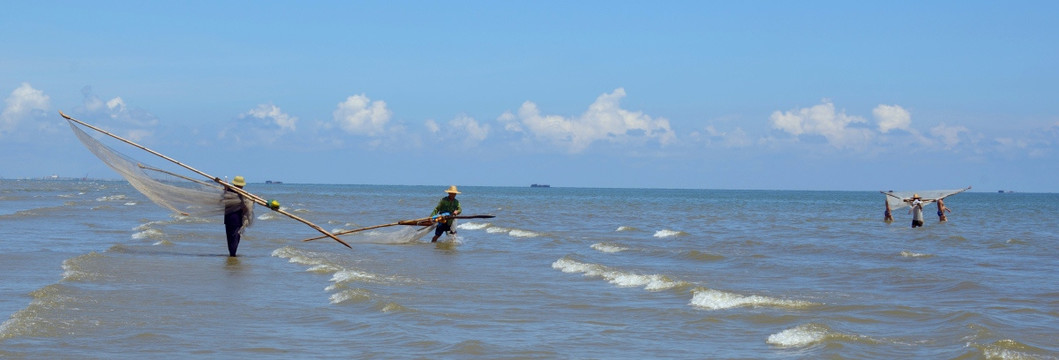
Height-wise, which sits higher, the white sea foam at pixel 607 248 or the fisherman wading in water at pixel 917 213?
the fisherman wading in water at pixel 917 213

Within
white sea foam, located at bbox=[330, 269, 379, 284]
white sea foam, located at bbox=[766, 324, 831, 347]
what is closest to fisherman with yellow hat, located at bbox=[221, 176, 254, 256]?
white sea foam, located at bbox=[330, 269, 379, 284]

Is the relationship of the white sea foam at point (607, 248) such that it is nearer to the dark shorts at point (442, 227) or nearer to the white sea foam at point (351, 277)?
the dark shorts at point (442, 227)

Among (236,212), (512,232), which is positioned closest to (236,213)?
(236,212)

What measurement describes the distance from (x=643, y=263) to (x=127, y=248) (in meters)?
8.79

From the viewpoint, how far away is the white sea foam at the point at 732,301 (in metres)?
11.4

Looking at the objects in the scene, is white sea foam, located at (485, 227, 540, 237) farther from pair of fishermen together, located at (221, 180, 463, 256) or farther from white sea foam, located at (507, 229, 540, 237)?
pair of fishermen together, located at (221, 180, 463, 256)

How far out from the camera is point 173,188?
52.1 feet

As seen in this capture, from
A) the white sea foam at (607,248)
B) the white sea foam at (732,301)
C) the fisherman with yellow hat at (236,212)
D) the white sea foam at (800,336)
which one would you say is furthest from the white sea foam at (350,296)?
the white sea foam at (607,248)

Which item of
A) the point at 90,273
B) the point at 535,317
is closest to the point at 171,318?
the point at 535,317

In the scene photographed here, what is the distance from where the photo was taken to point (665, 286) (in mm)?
13156

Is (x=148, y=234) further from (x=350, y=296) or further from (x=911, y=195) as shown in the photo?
(x=911, y=195)

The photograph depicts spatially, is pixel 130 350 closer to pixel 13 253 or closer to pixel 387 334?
pixel 387 334

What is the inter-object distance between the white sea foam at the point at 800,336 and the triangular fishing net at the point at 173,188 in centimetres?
984

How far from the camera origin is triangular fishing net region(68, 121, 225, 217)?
615 inches
